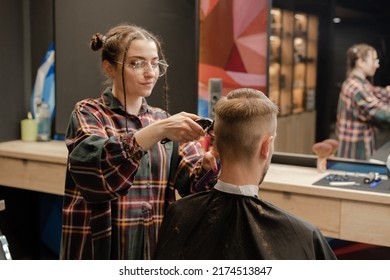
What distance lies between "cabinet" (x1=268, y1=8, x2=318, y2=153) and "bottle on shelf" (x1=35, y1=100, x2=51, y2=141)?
172 centimetres

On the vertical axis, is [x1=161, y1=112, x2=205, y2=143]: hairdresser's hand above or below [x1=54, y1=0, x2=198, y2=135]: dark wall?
below

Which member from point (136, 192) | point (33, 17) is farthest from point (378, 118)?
point (33, 17)

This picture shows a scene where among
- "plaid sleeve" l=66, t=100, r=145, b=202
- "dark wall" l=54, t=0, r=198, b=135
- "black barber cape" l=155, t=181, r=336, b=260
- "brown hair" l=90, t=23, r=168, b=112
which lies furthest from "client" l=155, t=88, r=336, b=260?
"dark wall" l=54, t=0, r=198, b=135

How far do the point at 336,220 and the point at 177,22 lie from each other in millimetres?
1596

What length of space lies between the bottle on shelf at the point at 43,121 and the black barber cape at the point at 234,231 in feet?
8.12

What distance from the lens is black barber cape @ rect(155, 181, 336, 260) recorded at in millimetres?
1674

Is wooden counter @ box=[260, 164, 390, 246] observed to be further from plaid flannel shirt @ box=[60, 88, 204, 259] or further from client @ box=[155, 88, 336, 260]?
client @ box=[155, 88, 336, 260]

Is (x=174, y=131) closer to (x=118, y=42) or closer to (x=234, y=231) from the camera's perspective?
(x=234, y=231)

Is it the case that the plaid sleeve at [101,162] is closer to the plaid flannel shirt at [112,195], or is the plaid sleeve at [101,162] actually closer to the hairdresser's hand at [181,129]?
the plaid flannel shirt at [112,195]

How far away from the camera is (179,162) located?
221cm

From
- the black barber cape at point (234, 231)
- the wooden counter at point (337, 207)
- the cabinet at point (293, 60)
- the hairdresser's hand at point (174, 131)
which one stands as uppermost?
the cabinet at point (293, 60)

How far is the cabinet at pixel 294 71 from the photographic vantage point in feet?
10.8

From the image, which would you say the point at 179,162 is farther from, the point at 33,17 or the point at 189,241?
the point at 33,17


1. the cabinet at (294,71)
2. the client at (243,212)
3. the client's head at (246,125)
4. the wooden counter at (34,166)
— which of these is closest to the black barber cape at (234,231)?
the client at (243,212)
